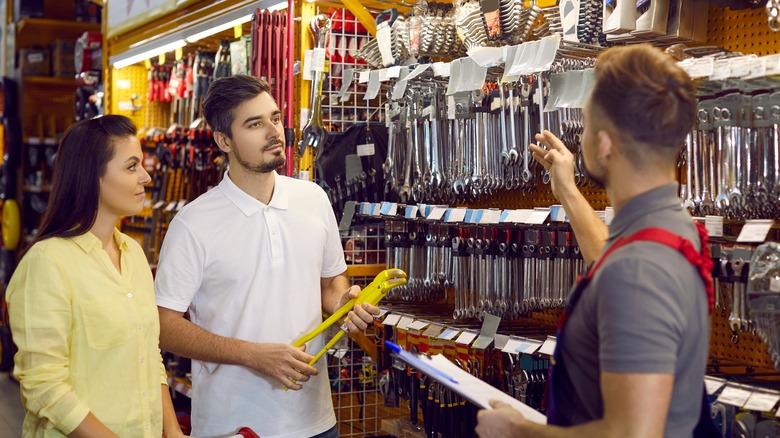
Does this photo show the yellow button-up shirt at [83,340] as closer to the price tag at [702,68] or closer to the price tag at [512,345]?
the price tag at [512,345]

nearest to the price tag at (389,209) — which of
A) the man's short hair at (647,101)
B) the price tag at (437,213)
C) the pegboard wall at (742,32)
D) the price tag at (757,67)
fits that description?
the price tag at (437,213)

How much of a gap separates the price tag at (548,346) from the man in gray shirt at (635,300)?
1272mm

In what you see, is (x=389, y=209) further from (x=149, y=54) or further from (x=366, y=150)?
(x=149, y=54)

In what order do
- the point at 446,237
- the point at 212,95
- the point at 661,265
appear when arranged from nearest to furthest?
the point at 661,265
the point at 212,95
the point at 446,237

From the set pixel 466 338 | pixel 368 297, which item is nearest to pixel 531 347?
pixel 466 338

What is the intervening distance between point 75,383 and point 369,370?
1988 millimetres

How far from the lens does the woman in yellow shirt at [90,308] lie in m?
2.25

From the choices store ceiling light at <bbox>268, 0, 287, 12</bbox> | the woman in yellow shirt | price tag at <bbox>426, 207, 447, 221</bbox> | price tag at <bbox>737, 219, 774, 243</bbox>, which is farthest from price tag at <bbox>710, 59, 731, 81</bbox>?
store ceiling light at <bbox>268, 0, 287, 12</bbox>

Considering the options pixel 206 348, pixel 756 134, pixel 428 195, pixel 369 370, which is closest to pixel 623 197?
pixel 756 134

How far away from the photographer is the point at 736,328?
2.44 m

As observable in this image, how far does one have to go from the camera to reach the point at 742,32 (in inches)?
112

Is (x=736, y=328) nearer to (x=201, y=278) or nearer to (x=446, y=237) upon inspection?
(x=446, y=237)

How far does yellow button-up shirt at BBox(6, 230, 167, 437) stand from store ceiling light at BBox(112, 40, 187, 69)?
2.98 metres

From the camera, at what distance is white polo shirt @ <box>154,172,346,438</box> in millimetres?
2709
